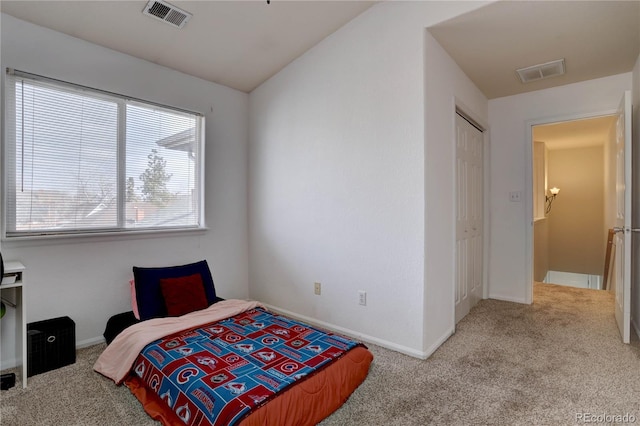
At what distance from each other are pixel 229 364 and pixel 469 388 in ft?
4.90

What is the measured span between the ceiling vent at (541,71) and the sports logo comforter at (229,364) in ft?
10.1

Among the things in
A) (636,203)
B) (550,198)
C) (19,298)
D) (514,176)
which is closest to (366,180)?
(514,176)

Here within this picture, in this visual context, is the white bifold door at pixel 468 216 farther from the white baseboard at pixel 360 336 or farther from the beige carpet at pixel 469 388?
the white baseboard at pixel 360 336

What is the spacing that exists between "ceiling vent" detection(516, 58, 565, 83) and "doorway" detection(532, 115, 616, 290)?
8.33 feet

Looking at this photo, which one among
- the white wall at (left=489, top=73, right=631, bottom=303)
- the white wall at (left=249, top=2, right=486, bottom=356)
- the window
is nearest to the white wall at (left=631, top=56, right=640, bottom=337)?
the white wall at (left=489, top=73, right=631, bottom=303)

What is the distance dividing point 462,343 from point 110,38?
3.88 metres

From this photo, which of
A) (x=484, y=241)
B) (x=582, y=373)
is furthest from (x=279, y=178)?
(x=582, y=373)

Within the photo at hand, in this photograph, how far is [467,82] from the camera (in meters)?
3.39

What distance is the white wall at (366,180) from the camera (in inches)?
101

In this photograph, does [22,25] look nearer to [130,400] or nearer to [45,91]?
[45,91]

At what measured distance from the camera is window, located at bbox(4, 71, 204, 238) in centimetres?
246

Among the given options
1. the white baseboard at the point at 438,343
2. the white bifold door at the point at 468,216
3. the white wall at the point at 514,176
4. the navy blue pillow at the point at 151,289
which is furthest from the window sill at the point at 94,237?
the white wall at the point at 514,176

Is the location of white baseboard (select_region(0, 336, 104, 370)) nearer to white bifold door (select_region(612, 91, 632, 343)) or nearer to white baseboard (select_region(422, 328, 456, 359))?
white baseboard (select_region(422, 328, 456, 359))

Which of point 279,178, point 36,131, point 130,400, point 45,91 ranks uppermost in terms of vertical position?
point 45,91
